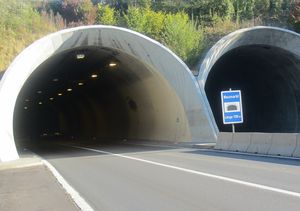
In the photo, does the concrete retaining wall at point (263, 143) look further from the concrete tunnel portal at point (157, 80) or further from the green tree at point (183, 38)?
the green tree at point (183, 38)

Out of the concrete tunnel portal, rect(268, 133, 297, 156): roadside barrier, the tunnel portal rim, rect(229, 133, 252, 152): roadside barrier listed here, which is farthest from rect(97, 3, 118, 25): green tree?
rect(268, 133, 297, 156): roadside barrier

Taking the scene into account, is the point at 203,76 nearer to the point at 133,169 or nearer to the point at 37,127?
the point at 133,169

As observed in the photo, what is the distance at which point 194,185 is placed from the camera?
11.9 metres

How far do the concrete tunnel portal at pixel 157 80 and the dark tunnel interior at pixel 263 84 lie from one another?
0.23 feet

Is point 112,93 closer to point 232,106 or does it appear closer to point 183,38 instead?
point 183,38

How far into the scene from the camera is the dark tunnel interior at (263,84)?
35.3 m

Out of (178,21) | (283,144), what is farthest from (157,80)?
(178,21)

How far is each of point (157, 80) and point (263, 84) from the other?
432 inches

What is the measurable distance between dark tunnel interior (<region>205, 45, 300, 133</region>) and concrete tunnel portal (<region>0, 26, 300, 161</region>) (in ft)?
0.23

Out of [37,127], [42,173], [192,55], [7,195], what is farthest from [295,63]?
[37,127]

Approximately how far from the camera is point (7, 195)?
41.4 feet

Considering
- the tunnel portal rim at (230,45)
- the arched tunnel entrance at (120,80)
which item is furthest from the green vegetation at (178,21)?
the tunnel portal rim at (230,45)

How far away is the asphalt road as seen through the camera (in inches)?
368

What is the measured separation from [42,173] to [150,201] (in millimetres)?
8270
